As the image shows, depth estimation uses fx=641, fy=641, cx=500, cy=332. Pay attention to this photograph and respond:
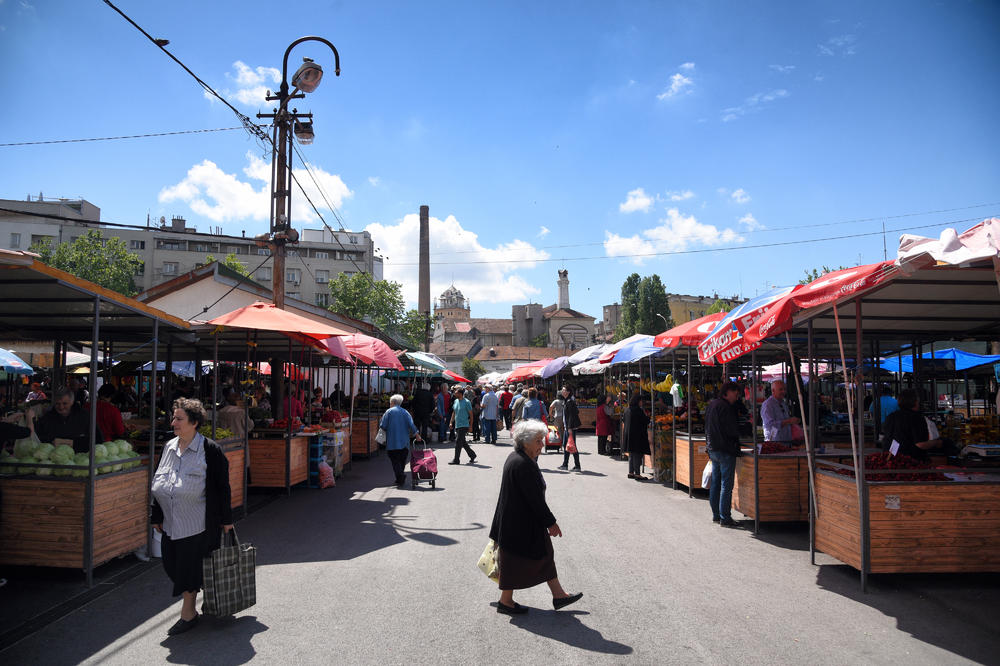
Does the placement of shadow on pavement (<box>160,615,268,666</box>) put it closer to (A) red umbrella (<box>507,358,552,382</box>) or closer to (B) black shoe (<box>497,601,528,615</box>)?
(B) black shoe (<box>497,601,528,615</box>)

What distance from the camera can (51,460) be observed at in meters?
6.57

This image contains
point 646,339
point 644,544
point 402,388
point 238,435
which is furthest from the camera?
point 402,388

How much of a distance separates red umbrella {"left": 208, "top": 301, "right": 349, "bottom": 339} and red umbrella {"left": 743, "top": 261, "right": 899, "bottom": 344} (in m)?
6.23

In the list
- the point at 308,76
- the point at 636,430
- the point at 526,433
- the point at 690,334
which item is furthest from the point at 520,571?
the point at 308,76

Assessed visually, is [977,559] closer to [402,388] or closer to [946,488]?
[946,488]

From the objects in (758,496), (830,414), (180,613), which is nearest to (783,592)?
(758,496)

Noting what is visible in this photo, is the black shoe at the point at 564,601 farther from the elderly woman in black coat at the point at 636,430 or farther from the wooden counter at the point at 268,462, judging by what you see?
the elderly woman in black coat at the point at 636,430

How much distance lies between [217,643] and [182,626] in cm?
40

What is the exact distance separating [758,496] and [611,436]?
390 inches

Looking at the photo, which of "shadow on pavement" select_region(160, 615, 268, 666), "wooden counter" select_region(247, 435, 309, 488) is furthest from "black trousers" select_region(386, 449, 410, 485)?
"shadow on pavement" select_region(160, 615, 268, 666)

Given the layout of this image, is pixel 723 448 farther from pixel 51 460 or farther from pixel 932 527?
pixel 51 460

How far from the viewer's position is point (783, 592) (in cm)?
591

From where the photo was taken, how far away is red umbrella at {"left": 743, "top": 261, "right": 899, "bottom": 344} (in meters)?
5.39

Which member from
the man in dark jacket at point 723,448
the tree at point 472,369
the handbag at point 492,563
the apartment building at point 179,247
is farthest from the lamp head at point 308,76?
the tree at point 472,369
